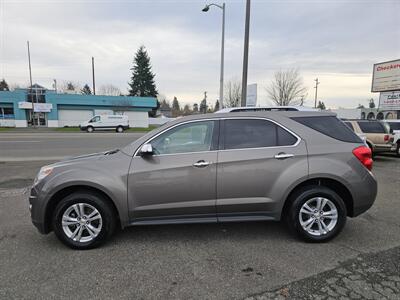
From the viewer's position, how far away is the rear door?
137 inches

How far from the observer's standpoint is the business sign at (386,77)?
25283 mm

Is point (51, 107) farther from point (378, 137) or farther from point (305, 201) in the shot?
point (305, 201)

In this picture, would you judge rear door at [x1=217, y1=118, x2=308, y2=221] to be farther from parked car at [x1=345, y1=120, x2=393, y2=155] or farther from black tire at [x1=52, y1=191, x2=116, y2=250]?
parked car at [x1=345, y1=120, x2=393, y2=155]

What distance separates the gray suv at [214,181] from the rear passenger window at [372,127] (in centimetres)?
818

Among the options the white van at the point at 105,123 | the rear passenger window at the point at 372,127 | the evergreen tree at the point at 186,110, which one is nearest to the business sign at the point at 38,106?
the white van at the point at 105,123

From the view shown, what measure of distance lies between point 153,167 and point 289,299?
2.07 meters

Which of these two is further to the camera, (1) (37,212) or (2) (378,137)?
(2) (378,137)

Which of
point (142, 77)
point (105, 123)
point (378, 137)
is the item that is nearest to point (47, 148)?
point (378, 137)

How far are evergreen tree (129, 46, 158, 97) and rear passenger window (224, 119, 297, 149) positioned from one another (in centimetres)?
5620

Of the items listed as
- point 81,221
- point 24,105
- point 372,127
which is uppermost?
point 24,105

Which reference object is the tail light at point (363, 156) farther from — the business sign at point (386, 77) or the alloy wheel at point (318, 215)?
the business sign at point (386, 77)

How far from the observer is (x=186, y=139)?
11.9 feet

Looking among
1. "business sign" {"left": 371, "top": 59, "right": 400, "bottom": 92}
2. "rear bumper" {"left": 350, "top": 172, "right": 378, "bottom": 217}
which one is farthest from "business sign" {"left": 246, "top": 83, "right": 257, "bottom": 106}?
"business sign" {"left": 371, "top": 59, "right": 400, "bottom": 92}

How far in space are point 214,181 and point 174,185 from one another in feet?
1.69
